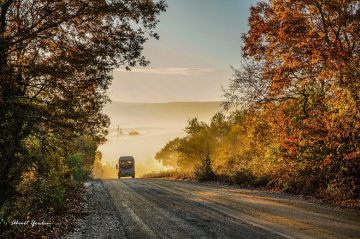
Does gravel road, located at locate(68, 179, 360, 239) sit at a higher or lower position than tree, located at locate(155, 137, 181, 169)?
lower

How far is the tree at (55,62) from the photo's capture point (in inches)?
252

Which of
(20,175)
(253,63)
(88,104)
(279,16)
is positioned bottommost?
(20,175)

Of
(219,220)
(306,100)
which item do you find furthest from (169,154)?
(219,220)

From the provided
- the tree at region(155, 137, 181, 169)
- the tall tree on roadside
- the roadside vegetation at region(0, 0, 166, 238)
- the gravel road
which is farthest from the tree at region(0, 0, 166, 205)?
the tree at region(155, 137, 181, 169)

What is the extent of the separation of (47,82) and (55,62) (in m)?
0.57

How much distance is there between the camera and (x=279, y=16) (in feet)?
43.4

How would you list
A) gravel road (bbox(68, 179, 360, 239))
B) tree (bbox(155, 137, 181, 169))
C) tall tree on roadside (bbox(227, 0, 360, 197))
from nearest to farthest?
gravel road (bbox(68, 179, 360, 239)) → tall tree on roadside (bbox(227, 0, 360, 197)) → tree (bbox(155, 137, 181, 169))

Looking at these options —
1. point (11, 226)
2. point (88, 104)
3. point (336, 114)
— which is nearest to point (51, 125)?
point (88, 104)

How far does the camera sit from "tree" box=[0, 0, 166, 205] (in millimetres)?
6402

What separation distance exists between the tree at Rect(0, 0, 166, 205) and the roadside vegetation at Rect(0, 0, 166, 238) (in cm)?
2

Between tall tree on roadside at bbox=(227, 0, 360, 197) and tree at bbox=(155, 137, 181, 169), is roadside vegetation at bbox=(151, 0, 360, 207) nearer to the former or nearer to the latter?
tall tree on roadside at bbox=(227, 0, 360, 197)

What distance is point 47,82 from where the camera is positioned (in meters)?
6.75

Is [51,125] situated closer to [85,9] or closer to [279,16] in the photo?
[85,9]

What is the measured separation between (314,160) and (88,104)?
1036 cm
